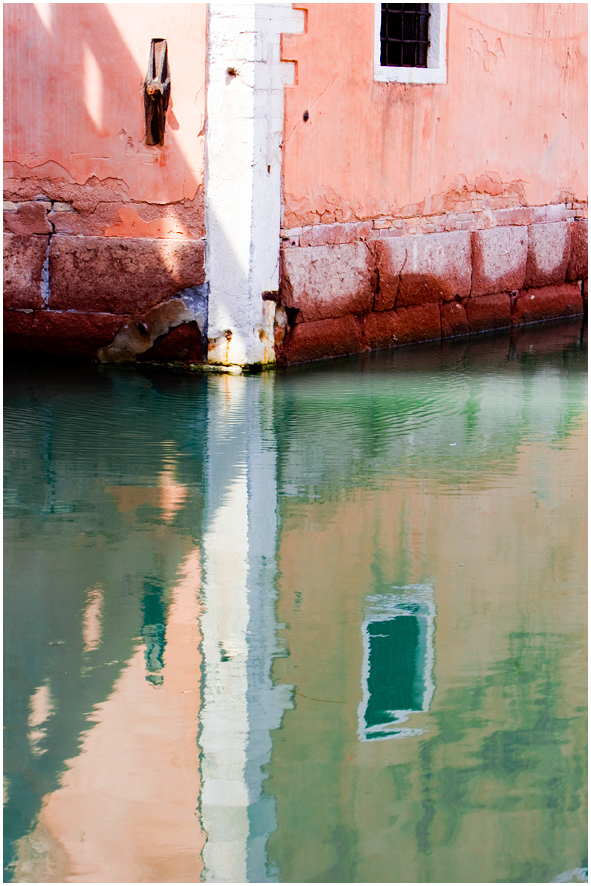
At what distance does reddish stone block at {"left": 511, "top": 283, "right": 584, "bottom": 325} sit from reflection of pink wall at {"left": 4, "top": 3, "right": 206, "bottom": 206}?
362 centimetres

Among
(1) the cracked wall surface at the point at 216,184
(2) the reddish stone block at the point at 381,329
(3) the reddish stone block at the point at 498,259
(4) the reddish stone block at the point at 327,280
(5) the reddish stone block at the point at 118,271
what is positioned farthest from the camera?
(3) the reddish stone block at the point at 498,259

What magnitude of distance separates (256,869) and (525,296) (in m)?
7.92

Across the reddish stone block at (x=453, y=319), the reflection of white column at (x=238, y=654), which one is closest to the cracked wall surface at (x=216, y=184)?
the reddish stone block at (x=453, y=319)

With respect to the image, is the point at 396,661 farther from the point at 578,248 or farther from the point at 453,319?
the point at 578,248

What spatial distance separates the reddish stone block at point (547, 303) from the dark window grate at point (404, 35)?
224cm

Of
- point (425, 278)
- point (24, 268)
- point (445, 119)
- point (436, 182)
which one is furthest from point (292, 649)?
point (445, 119)

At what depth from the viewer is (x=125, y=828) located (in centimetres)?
231

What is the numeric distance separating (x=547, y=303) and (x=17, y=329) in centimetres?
457

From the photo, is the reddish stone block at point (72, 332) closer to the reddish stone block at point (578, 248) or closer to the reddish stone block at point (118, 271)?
the reddish stone block at point (118, 271)

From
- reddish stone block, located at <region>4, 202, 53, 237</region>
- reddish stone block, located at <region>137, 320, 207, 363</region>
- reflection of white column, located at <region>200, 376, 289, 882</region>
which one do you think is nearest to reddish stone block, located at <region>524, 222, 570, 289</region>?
reddish stone block, located at <region>137, 320, 207, 363</region>

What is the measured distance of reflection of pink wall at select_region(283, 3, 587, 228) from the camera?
285 inches

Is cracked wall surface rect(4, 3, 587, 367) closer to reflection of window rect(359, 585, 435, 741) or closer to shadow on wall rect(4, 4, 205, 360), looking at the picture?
shadow on wall rect(4, 4, 205, 360)

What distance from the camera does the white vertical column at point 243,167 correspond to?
6.71 m

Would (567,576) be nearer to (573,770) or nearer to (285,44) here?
(573,770)
